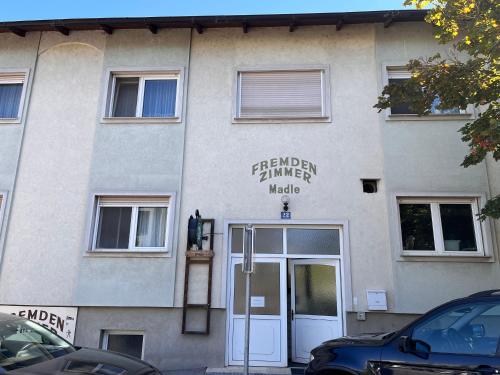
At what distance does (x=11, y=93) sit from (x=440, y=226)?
995cm

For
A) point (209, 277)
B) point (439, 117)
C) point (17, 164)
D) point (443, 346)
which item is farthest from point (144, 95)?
point (443, 346)

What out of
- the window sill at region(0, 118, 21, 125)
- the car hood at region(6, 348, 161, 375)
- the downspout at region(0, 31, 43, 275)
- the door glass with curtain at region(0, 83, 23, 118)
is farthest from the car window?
the door glass with curtain at region(0, 83, 23, 118)

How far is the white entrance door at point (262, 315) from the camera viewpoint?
24.3 ft

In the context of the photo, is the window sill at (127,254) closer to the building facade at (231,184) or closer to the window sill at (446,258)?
the building facade at (231,184)

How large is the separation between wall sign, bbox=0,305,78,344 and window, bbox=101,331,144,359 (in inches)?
24.9

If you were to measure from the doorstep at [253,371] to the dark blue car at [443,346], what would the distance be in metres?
3.24

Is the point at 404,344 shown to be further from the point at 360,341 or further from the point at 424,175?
the point at 424,175

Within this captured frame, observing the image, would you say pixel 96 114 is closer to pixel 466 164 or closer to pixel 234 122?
pixel 234 122

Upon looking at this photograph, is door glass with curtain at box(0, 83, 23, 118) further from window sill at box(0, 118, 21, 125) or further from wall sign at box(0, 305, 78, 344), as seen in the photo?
wall sign at box(0, 305, 78, 344)

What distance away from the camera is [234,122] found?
8555 mm

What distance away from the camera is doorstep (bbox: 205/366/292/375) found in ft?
23.1

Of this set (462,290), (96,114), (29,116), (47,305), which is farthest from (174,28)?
(462,290)

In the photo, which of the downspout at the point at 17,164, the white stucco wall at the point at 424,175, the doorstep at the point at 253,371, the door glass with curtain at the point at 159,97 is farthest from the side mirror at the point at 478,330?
the downspout at the point at 17,164

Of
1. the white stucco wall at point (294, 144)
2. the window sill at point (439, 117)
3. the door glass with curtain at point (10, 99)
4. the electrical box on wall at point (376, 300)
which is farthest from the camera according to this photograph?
the door glass with curtain at point (10, 99)
